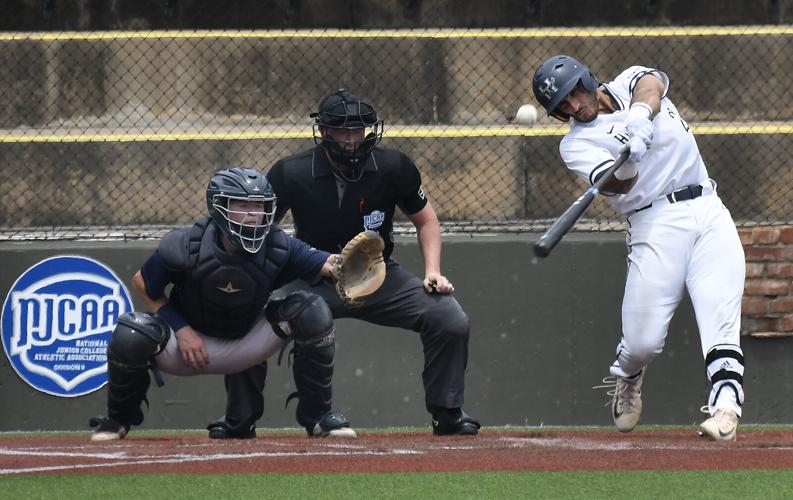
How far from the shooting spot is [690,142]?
6.30m

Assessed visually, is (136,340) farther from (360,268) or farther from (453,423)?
(453,423)

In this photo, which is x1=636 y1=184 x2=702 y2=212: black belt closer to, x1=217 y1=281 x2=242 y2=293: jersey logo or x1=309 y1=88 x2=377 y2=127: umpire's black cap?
x1=309 y1=88 x2=377 y2=127: umpire's black cap

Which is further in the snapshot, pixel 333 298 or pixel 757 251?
pixel 757 251

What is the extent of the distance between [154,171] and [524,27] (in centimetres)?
345

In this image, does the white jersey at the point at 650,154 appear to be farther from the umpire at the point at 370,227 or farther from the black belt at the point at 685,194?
the umpire at the point at 370,227

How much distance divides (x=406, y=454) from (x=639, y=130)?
172 cm

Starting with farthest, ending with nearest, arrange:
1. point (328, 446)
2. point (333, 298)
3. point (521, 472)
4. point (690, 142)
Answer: point (333, 298) < point (690, 142) < point (328, 446) < point (521, 472)

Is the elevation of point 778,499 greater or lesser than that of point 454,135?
lesser

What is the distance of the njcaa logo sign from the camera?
823 cm

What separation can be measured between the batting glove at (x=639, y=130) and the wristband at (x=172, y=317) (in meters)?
2.15

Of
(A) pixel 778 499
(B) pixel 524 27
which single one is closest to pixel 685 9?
(B) pixel 524 27

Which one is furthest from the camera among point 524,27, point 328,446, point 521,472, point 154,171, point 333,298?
point 524,27

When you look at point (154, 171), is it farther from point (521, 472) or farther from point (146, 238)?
point (521, 472)

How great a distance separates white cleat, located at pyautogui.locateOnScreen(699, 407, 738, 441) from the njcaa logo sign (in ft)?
12.5
